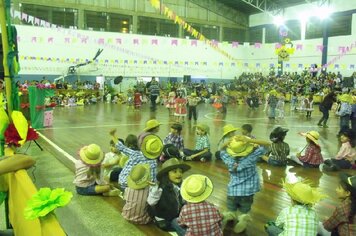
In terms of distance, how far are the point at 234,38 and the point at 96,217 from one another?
27070 millimetres

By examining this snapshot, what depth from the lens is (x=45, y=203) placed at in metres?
1.81

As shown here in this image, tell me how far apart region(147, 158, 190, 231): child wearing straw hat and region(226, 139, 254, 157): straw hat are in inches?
22.7

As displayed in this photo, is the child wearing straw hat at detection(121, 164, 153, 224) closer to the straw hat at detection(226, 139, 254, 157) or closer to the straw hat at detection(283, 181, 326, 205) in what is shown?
the straw hat at detection(226, 139, 254, 157)

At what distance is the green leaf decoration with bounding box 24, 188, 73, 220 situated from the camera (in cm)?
177

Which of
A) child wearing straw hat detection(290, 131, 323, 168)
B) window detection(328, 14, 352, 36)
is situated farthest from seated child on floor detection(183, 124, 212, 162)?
window detection(328, 14, 352, 36)

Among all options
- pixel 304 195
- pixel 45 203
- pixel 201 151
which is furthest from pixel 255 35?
pixel 45 203

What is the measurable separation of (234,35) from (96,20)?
1145cm

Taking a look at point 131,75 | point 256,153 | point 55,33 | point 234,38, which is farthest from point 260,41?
point 256,153

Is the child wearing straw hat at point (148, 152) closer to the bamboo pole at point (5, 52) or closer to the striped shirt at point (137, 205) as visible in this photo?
the striped shirt at point (137, 205)

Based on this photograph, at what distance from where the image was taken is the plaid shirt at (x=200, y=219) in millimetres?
3043

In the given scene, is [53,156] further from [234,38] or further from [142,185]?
[234,38]

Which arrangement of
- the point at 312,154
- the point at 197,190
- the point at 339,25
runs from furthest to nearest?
the point at 339,25
the point at 312,154
the point at 197,190

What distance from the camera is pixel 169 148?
630cm

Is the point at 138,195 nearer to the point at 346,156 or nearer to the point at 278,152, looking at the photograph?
the point at 278,152
